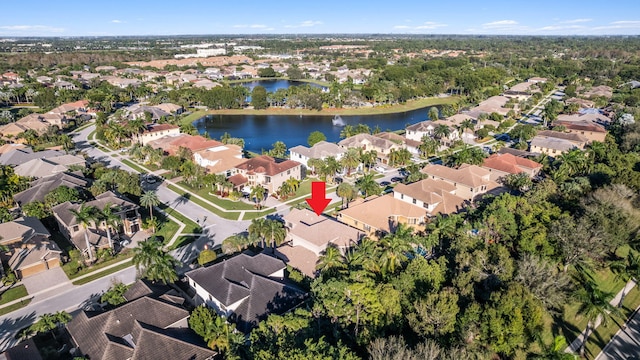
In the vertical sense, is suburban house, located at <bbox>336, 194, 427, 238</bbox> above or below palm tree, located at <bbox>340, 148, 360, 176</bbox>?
below

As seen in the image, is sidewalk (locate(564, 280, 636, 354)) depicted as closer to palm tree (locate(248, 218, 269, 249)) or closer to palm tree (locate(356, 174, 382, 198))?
palm tree (locate(248, 218, 269, 249))

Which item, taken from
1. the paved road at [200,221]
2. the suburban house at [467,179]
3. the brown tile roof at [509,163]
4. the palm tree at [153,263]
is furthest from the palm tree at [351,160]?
the palm tree at [153,263]

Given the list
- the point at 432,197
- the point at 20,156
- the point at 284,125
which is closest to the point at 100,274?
the point at 432,197

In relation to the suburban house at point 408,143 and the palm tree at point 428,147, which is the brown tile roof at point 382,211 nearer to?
the palm tree at point 428,147

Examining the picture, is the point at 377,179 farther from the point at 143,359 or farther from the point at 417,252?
the point at 143,359

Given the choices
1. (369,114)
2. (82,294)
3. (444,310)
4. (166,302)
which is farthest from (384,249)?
(369,114)

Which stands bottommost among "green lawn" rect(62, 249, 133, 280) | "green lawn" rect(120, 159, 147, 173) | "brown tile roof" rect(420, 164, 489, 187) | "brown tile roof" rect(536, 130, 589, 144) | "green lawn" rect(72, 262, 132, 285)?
"green lawn" rect(72, 262, 132, 285)

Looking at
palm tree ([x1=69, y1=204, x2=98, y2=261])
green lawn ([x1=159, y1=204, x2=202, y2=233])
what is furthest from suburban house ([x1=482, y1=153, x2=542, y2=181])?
palm tree ([x1=69, y1=204, x2=98, y2=261])
